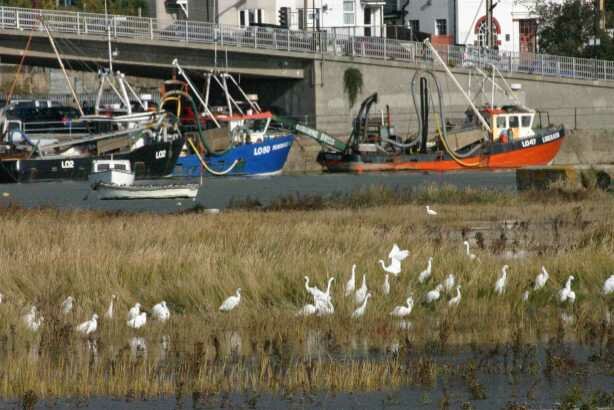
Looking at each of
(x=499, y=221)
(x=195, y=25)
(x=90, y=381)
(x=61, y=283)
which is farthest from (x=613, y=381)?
(x=195, y=25)

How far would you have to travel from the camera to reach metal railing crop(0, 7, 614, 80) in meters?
66.2

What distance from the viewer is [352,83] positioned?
6569 centimetres

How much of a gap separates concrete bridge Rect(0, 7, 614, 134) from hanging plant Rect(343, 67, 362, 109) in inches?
10.4

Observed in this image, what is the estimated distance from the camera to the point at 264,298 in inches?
761

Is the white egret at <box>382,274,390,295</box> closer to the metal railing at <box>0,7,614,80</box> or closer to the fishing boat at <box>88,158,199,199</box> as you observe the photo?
the fishing boat at <box>88,158,199,199</box>

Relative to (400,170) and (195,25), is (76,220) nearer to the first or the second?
(400,170)

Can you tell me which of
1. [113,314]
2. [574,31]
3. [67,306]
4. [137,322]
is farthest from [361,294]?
[574,31]

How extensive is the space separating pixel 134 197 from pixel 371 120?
22696mm

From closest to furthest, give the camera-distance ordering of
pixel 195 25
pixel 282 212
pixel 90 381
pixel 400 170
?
pixel 90 381 → pixel 282 212 → pixel 400 170 → pixel 195 25

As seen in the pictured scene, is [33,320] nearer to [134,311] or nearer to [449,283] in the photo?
[134,311]

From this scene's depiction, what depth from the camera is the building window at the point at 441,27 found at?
8562 cm

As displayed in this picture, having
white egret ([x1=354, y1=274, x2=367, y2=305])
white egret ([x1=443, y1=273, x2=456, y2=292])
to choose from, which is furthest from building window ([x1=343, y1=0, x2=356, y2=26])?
white egret ([x1=354, y1=274, x2=367, y2=305])

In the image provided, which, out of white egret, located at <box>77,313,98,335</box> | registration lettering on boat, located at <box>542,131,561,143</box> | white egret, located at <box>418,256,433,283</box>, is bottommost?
white egret, located at <box>77,313,98,335</box>

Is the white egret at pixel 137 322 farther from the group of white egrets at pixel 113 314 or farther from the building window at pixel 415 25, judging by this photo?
the building window at pixel 415 25
